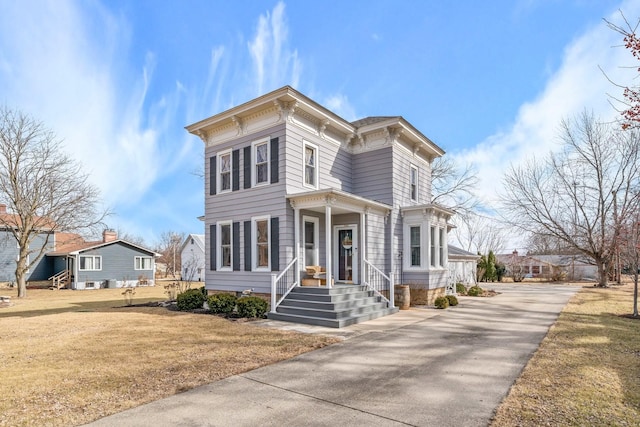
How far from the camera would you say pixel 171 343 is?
7367mm

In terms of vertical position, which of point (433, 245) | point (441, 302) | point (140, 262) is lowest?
point (441, 302)

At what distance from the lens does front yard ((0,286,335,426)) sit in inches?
167

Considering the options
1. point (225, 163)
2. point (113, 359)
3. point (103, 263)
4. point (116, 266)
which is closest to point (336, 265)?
point (225, 163)

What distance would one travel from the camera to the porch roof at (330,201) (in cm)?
1060

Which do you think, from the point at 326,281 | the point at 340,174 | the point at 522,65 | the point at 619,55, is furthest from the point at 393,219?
the point at 619,55

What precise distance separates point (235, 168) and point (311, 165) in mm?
2811

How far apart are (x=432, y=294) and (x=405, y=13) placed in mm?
9673

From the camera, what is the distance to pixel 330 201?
10680 mm

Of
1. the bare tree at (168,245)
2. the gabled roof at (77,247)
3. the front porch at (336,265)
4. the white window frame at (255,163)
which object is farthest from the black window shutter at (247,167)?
the bare tree at (168,245)

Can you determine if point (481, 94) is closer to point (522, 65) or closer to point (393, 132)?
point (522, 65)

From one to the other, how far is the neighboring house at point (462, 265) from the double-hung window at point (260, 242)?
1135cm

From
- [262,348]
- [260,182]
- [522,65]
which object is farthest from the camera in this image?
[260,182]

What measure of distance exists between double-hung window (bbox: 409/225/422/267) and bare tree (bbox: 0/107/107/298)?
20.5 metres

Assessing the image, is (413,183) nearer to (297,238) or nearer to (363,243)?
(363,243)
